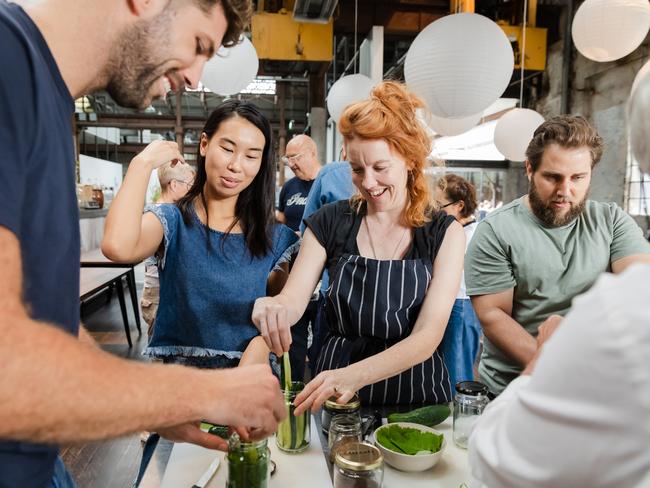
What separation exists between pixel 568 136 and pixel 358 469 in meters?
1.36

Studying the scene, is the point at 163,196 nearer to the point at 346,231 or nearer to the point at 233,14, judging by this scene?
the point at 346,231

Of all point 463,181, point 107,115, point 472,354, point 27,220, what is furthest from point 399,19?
point 107,115

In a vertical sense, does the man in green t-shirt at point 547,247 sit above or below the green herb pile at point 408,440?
above

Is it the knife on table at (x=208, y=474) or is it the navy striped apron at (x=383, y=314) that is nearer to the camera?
the knife on table at (x=208, y=474)

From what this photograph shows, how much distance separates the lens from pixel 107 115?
14.1 m

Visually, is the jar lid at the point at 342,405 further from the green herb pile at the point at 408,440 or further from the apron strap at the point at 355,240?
the apron strap at the point at 355,240

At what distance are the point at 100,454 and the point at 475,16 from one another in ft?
11.7

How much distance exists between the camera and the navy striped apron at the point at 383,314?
1.49 m

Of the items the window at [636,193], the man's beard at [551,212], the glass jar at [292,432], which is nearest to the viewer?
the glass jar at [292,432]

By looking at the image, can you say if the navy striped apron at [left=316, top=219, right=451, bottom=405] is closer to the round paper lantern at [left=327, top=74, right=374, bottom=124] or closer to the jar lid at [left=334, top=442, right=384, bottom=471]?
the jar lid at [left=334, top=442, right=384, bottom=471]

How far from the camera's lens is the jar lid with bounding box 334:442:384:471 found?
86 cm

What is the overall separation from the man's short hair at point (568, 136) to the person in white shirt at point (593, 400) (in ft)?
3.81

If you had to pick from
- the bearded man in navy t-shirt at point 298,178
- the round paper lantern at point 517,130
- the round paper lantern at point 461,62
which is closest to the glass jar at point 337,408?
the round paper lantern at point 461,62

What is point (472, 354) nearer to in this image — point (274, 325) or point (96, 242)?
point (274, 325)
